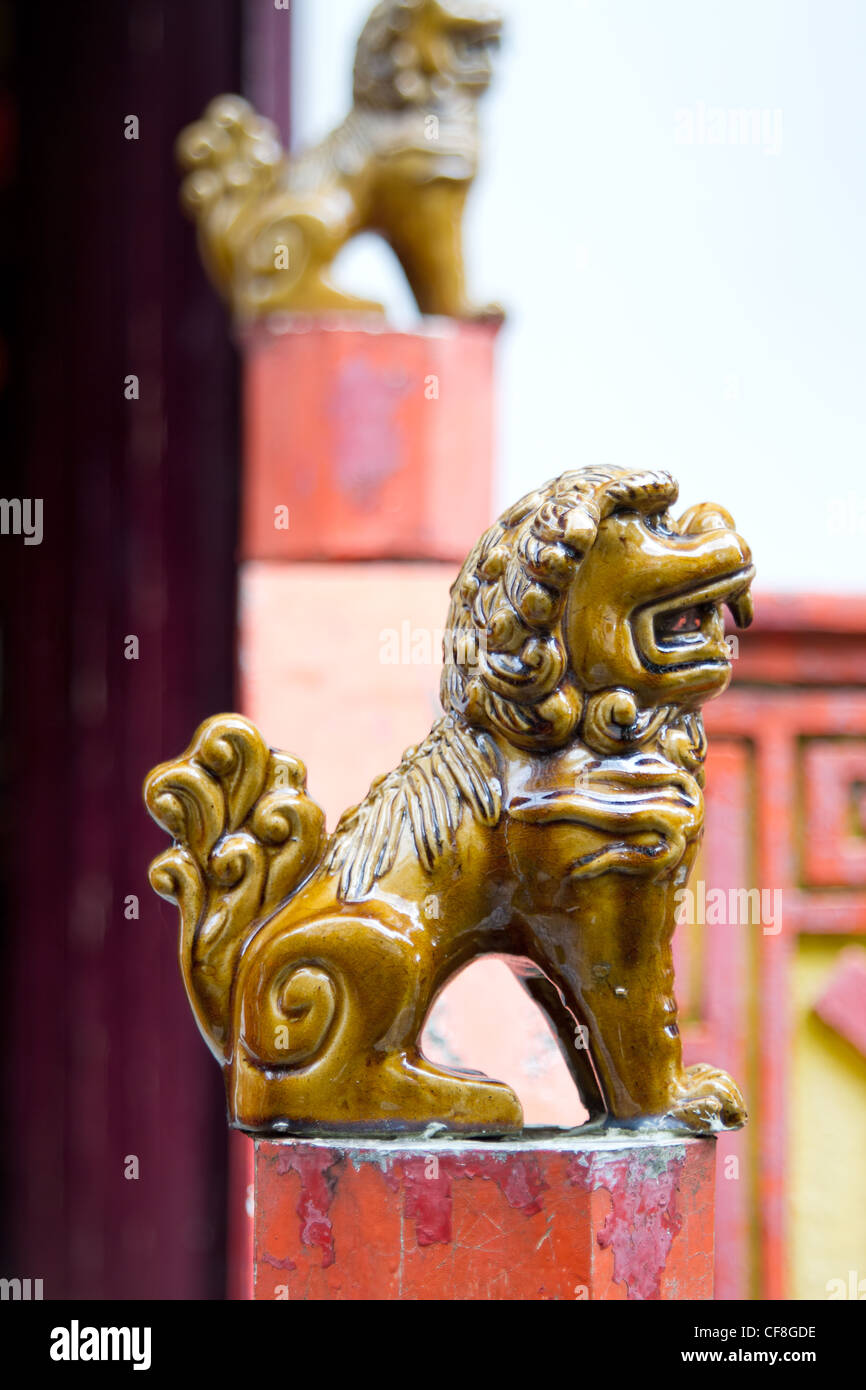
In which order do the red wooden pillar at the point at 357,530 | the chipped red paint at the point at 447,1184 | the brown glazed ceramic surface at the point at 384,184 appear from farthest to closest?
the brown glazed ceramic surface at the point at 384,184 → the red wooden pillar at the point at 357,530 → the chipped red paint at the point at 447,1184

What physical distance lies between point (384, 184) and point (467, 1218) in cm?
137

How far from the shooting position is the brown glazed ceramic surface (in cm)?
192

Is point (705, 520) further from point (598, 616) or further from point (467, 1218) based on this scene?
point (467, 1218)

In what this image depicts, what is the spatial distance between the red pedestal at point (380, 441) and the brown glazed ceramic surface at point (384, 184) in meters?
0.07

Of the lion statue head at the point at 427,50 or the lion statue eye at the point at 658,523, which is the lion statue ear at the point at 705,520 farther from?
the lion statue head at the point at 427,50

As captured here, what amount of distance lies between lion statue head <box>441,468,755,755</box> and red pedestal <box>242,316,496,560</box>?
89 cm

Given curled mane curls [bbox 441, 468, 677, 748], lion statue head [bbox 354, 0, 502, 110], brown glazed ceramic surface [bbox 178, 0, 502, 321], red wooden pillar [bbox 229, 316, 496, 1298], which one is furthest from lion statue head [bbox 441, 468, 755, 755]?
lion statue head [bbox 354, 0, 502, 110]

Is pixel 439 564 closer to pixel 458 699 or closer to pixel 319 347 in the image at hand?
pixel 319 347

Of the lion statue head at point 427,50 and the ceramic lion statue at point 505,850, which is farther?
the lion statue head at point 427,50

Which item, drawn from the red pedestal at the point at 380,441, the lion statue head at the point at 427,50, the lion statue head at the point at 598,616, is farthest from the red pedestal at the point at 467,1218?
the lion statue head at the point at 427,50

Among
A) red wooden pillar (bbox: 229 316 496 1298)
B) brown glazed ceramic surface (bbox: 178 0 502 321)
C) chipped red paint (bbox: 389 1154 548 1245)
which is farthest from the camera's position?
brown glazed ceramic surface (bbox: 178 0 502 321)

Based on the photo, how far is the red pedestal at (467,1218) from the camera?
0.92m

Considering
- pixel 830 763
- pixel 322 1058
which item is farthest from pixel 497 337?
pixel 322 1058

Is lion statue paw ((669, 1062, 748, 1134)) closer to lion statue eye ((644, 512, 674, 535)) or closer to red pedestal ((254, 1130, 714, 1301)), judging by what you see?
red pedestal ((254, 1130, 714, 1301))
